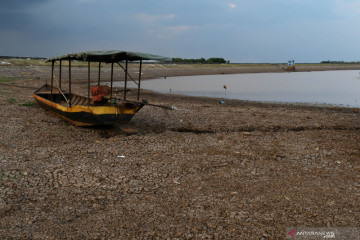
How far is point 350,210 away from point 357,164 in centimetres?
321

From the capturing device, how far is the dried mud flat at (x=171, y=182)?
525cm

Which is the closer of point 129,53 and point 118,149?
point 118,149

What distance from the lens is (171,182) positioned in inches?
279

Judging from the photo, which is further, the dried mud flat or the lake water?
the lake water

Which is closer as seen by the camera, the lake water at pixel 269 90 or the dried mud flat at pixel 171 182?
the dried mud flat at pixel 171 182

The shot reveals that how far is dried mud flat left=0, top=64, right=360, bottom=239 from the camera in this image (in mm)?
5250

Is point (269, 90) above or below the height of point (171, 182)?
above

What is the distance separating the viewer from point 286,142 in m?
10.8

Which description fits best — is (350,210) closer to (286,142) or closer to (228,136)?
(286,142)

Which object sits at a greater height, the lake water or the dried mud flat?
the lake water

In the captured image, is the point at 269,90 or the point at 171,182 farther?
the point at 269,90

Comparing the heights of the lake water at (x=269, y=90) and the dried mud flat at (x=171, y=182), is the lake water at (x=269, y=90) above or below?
above

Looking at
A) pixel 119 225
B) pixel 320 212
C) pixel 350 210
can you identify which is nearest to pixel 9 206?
pixel 119 225

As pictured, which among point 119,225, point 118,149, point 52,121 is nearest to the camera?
point 119,225
